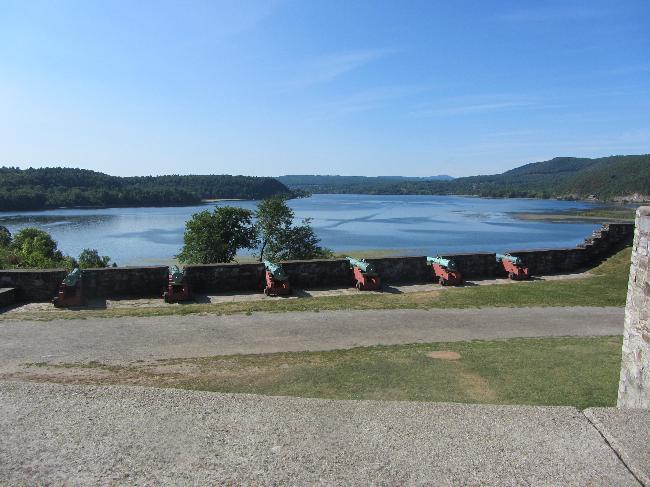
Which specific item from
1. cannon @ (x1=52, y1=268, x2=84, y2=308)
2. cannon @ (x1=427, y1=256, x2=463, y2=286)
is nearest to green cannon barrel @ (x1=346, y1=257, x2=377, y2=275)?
cannon @ (x1=427, y1=256, x2=463, y2=286)

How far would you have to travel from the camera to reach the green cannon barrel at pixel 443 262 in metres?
11.3

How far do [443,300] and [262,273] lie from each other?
3664mm

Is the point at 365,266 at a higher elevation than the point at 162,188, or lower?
lower

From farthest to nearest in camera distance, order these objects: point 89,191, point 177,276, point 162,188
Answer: point 162,188 < point 89,191 < point 177,276

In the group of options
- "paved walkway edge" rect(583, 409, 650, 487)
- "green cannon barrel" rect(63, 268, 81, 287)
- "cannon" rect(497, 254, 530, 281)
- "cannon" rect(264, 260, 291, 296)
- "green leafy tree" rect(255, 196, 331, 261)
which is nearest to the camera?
"paved walkway edge" rect(583, 409, 650, 487)

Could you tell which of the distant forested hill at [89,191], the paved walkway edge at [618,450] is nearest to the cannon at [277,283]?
the paved walkway edge at [618,450]

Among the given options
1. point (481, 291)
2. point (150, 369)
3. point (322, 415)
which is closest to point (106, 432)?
point (322, 415)

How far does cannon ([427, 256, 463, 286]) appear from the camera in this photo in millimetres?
11281

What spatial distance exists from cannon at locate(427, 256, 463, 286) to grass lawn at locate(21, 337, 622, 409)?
14.9 ft

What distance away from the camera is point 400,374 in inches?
219

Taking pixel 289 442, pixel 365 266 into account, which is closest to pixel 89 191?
pixel 365 266

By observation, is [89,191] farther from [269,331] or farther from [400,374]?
[400,374]

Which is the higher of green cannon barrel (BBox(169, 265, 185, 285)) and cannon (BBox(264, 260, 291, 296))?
green cannon barrel (BBox(169, 265, 185, 285))

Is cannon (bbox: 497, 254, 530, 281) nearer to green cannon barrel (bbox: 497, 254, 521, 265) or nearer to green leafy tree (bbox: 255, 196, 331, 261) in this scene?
green cannon barrel (bbox: 497, 254, 521, 265)
